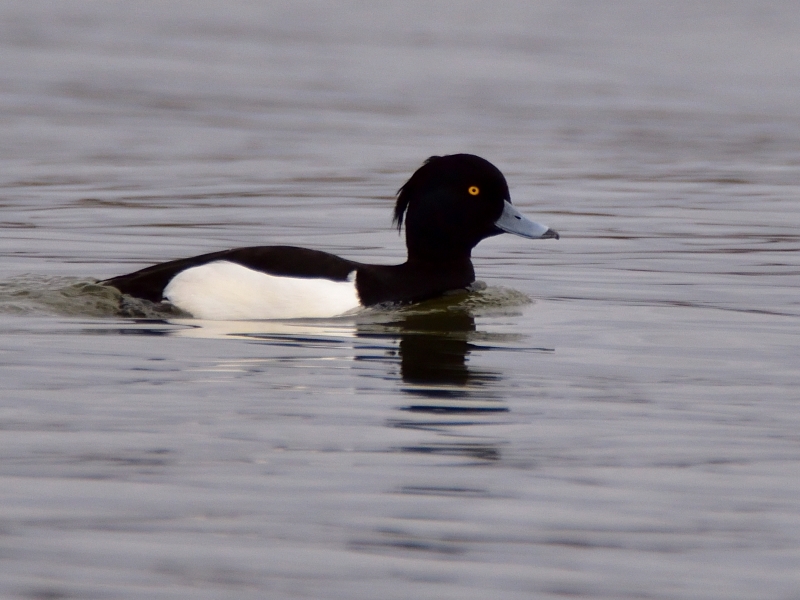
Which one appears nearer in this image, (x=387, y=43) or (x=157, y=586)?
(x=157, y=586)

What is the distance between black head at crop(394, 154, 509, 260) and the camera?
334 inches

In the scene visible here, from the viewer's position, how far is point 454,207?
8523mm

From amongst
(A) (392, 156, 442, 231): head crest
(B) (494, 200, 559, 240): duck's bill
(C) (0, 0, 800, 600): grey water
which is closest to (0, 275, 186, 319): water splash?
(C) (0, 0, 800, 600): grey water

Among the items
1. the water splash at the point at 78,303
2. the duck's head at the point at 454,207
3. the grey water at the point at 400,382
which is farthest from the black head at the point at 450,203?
the water splash at the point at 78,303

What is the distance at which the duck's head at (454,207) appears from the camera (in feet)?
27.9

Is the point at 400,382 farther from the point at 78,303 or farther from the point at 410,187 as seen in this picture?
the point at 410,187

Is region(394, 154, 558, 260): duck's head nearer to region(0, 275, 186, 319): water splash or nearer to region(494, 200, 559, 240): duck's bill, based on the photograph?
region(494, 200, 559, 240): duck's bill

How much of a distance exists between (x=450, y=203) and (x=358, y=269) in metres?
0.81

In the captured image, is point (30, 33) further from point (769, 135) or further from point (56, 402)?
point (56, 402)

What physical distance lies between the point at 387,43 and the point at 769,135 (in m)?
12.2

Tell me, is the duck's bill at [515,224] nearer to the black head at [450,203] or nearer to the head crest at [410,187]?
the black head at [450,203]

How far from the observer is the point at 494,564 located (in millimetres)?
3758

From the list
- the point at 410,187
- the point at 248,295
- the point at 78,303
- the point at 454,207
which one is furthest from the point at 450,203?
the point at 78,303

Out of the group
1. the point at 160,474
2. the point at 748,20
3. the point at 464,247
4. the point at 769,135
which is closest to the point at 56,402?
the point at 160,474
